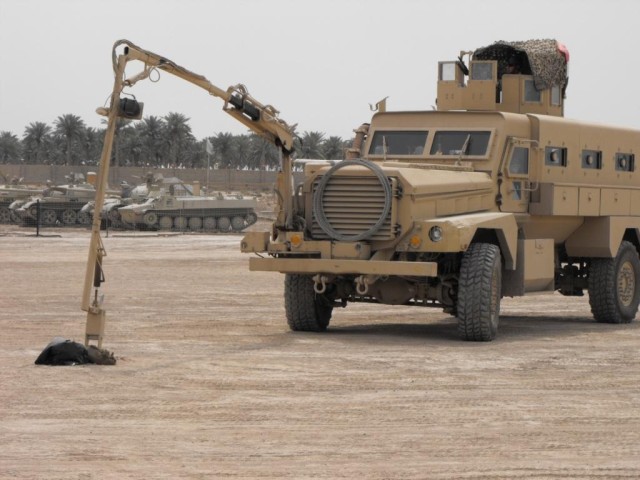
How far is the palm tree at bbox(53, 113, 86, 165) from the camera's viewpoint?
115 meters

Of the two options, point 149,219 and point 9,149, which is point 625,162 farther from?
point 9,149

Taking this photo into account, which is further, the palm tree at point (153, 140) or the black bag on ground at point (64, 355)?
the palm tree at point (153, 140)

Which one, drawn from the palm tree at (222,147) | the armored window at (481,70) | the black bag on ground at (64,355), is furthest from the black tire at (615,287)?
the palm tree at (222,147)

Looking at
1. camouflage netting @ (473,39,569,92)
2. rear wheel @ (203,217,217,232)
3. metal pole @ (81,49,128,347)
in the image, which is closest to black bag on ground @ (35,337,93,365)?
metal pole @ (81,49,128,347)

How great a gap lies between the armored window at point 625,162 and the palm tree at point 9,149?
108 m

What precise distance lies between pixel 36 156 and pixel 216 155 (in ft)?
52.9

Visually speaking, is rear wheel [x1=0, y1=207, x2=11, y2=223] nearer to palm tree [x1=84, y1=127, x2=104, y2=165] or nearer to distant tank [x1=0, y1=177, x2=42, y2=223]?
distant tank [x1=0, y1=177, x2=42, y2=223]

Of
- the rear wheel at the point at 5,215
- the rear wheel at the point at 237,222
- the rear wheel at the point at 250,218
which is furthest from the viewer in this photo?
the rear wheel at the point at 5,215

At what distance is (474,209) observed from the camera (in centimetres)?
1667

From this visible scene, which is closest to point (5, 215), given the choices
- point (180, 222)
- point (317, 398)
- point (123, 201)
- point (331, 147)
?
point (123, 201)

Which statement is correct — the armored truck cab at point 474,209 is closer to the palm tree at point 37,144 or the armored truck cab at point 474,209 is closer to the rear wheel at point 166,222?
the rear wheel at point 166,222

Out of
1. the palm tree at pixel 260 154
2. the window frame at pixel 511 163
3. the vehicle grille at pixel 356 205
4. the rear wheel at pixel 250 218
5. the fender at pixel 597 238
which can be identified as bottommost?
the rear wheel at pixel 250 218

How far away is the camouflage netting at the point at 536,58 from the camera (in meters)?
19.2

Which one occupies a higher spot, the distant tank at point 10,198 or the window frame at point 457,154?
the window frame at point 457,154
